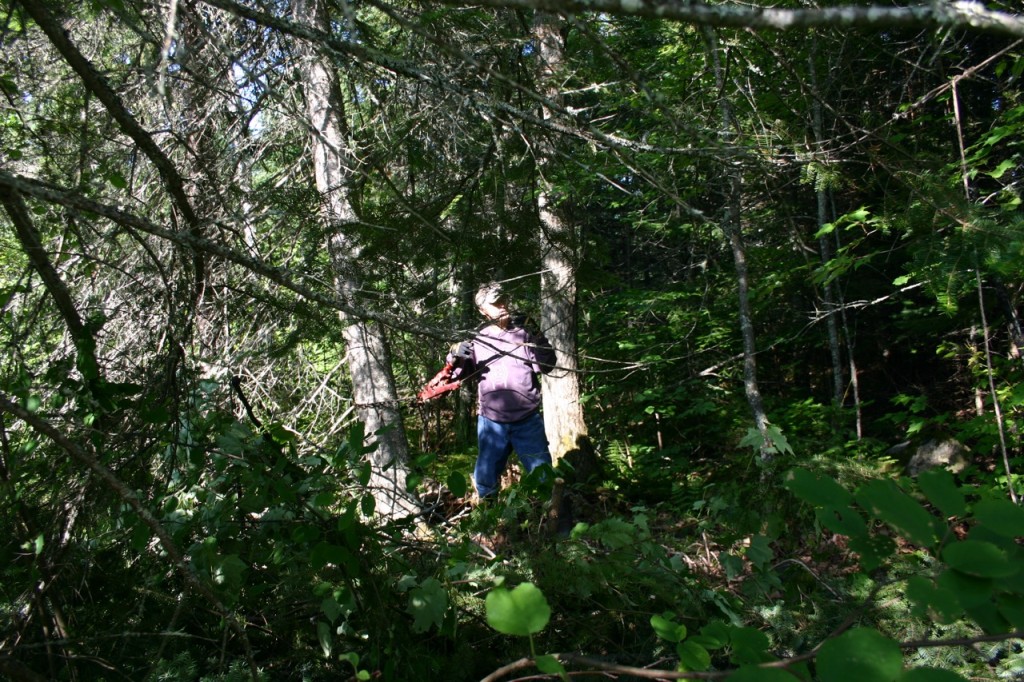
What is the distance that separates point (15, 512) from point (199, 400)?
2.36ft

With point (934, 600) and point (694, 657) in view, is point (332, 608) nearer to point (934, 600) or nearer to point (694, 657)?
point (694, 657)

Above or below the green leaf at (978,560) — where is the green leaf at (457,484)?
above

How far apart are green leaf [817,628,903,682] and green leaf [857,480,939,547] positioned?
18cm

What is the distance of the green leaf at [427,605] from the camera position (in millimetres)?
2070

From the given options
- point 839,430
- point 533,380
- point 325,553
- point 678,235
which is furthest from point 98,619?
point 678,235

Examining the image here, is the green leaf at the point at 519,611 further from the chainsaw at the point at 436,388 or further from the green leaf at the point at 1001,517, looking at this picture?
the chainsaw at the point at 436,388

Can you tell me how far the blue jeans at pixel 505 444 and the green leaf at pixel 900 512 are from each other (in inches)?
156

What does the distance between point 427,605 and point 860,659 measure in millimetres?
1408

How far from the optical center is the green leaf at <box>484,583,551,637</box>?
1123 millimetres

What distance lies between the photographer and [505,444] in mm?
5266

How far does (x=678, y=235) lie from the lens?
10.1 m

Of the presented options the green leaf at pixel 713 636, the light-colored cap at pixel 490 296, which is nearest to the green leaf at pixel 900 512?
the green leaf at pixel 713 636

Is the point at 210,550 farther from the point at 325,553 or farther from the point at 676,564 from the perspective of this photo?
the point at 676,564

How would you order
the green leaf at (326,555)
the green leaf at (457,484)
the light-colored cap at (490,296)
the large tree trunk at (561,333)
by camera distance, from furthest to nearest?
the large tree trunk at (561,333) → the light-colored cap at (490,296) → the green leaf at (457,484) → the green leaf at (326,555)
